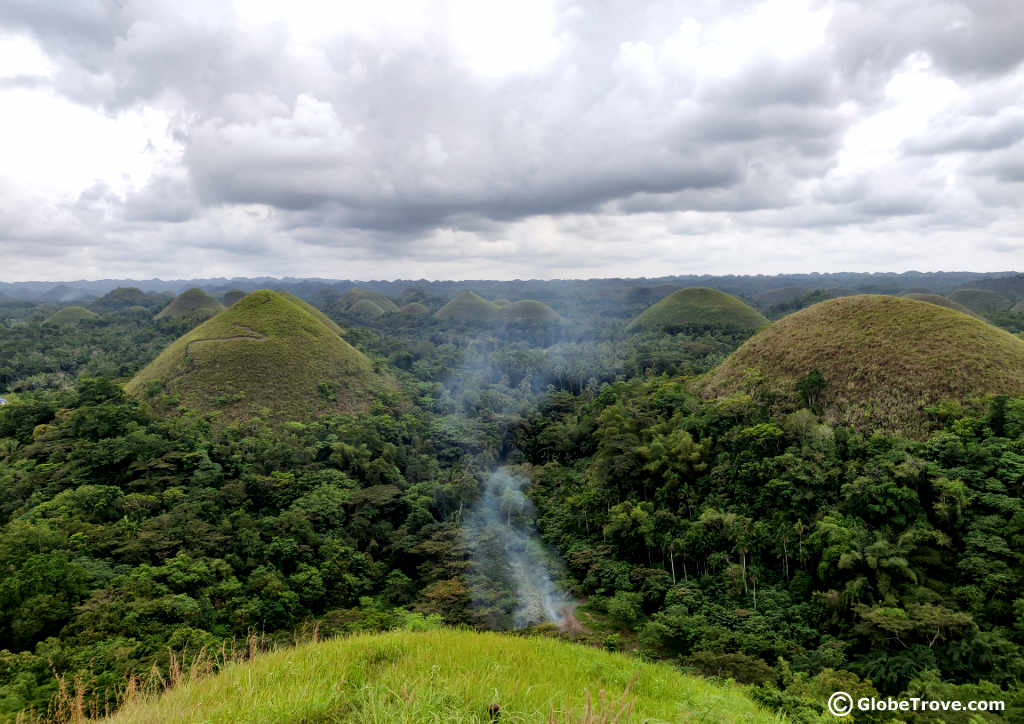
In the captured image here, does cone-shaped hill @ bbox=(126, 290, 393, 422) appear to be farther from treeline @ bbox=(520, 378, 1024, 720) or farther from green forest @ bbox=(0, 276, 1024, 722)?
treeline @ bbox=(520, 378, 1024, 720)

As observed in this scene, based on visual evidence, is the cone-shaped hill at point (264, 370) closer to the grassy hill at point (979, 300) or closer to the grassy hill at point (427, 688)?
the grassy hill at point (427, 688)

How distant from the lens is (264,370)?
38250mm

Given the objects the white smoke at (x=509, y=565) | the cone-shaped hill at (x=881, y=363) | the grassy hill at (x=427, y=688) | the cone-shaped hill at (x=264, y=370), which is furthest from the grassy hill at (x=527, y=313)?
the grassy hill at (x=427, y=688)

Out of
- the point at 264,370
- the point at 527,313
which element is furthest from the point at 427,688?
the point at 527,313

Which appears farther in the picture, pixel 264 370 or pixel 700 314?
pixel 700 314

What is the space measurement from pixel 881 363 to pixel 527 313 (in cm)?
9090

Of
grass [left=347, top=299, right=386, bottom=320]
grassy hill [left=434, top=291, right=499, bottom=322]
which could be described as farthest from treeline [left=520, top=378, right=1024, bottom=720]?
grass [left=347, top=299, right=386, bottom=320]

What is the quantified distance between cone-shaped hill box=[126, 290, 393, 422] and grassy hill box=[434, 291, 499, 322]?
64.0 m

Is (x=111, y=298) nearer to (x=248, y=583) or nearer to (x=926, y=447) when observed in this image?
(x=248, y=583)

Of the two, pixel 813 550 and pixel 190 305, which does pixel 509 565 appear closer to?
pixel 813 550

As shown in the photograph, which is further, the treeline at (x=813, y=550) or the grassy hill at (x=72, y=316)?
the grassy hill at (x=72, y=316)

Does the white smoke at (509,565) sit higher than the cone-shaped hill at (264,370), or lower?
lower

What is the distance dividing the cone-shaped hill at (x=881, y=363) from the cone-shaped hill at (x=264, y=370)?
95.8ft

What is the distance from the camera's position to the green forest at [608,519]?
12906 mm
